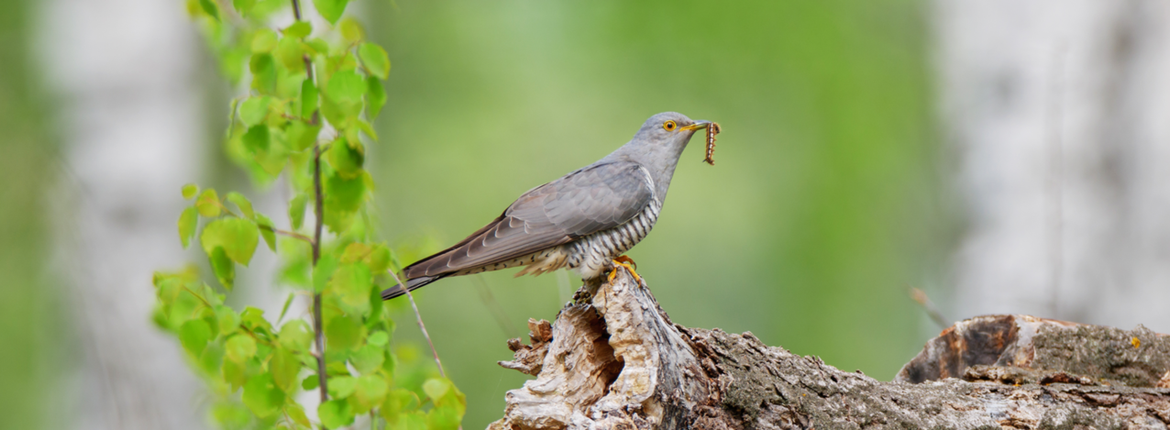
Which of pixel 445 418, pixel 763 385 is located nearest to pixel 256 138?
pixel 445 418

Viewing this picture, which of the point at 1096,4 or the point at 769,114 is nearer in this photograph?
the point at 1096,4

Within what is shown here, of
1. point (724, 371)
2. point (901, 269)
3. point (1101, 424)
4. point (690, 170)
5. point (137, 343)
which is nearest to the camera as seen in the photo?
point (724, 371)

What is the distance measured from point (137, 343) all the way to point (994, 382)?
4.15 metres

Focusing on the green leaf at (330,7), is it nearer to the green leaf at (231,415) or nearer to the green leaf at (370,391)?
the green leaf at (370,391)

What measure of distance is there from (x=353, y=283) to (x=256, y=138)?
1.45 feet

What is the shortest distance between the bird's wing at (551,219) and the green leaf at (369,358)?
0.45 meters

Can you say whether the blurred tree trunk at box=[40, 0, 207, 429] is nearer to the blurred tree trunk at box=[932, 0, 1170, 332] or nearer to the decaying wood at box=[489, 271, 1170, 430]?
the decaying wood at box=[489, 271, 1170, 430]

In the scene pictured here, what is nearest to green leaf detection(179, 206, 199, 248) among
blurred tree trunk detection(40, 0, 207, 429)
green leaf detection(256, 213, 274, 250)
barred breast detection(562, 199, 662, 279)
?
green leaf detection(256, 213, 274, 250)

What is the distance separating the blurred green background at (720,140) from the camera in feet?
29.5

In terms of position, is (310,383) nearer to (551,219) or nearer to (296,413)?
(296,413)

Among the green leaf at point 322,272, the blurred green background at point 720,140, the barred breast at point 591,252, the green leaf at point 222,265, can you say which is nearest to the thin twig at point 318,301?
the green leaf at point 322,272

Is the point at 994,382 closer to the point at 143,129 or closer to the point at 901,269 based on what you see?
the point at 143,129

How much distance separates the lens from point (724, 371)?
181 cm

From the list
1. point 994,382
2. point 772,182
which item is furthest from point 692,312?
point 994,382
